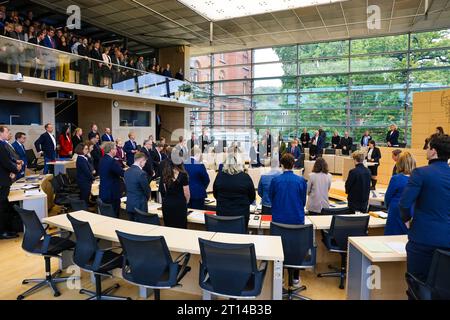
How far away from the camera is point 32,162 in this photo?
10219 mm

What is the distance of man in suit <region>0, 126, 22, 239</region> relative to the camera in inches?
208

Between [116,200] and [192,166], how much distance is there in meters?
1.38

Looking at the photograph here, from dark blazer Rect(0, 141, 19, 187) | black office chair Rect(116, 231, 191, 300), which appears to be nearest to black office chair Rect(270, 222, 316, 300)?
black office chair Rect(116, 231, 191, 300)

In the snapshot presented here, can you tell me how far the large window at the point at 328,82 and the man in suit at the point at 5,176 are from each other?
13.2m

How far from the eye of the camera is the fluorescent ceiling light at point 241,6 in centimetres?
1020

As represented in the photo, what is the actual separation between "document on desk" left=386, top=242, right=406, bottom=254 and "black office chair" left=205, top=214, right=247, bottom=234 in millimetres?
1572

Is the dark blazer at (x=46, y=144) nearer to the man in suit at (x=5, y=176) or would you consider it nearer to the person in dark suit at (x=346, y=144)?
the man in suit at (x=5, y=176)

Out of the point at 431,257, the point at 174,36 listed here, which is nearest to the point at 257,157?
the point at 174,36

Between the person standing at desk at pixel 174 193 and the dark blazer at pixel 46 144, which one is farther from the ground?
the dark blazer at pixel 46 144

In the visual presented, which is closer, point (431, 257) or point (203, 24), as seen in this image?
point (431, 257)

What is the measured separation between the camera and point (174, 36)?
1502 centimetres

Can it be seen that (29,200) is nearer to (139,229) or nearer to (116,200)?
(116,200)

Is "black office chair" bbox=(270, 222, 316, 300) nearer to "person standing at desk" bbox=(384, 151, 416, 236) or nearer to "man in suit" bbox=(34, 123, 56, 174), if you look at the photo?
"person standing at desk" bbox=(384, 151, 416, 236)

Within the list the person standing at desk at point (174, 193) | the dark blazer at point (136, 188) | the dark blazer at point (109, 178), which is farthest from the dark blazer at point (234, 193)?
the dark blazer at point (109, 178)
